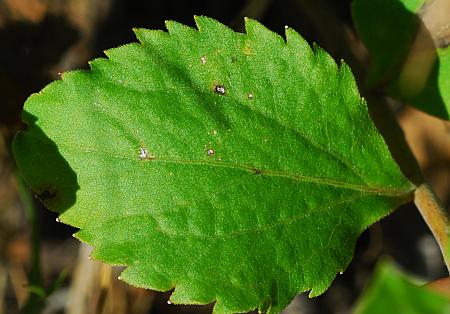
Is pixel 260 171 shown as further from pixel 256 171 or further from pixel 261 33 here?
pixel 261 33

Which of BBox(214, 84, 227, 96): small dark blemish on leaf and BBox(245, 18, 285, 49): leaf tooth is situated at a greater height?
BBox(245, 18, 285, 49): leaf tooth

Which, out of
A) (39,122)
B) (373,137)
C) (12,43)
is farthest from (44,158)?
→ (12,43)

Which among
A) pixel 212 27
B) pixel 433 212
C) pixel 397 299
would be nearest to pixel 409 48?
pixel 433 212

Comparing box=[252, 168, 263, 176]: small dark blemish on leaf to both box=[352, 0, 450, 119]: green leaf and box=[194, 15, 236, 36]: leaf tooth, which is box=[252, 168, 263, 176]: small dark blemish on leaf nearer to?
box=[194, 15, 236, 36]: leaf tooth

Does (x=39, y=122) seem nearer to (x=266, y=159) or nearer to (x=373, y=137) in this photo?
(x=266, y=159)

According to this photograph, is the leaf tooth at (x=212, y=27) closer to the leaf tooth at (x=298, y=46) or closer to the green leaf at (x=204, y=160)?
the green leaf at (x=204, y=160)

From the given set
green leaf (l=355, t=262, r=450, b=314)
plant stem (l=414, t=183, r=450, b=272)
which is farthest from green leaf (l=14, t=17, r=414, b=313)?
green leaf (l=355, t=262, r=450, b=314)
